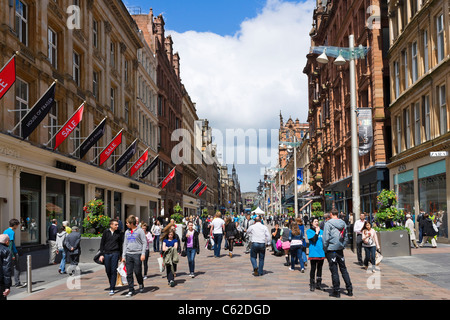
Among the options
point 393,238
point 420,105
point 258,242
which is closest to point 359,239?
point 393,238

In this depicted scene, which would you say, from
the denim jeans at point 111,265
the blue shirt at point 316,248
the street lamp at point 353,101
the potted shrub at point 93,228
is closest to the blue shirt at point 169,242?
the denim jeans at point 111,265

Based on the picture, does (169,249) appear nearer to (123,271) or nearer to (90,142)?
(123,271)

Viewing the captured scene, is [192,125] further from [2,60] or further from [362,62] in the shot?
[2,60]

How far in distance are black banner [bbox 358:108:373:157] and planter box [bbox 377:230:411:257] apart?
23.2ft

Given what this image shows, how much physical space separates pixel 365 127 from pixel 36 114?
51.3 feet

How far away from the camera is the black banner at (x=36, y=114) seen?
17.8 metres

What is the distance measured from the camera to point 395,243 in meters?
19.0

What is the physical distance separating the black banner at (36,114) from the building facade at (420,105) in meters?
17.8

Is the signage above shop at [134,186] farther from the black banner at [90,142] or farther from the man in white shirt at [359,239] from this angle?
the man in white shirt at [359,239]

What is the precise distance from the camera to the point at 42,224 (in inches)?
872

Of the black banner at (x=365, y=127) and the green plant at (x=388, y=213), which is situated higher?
the black banner at (x=365, y=127)

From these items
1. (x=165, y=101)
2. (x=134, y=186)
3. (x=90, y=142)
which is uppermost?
(x=165, y=101)

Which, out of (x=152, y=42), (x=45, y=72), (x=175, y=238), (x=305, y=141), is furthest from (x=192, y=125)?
(x=175, y=238)
